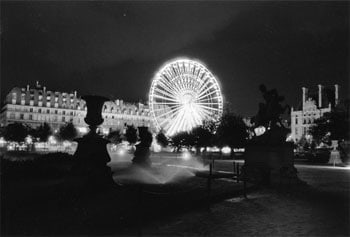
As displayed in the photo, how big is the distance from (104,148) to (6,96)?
388 ft

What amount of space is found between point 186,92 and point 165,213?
50413 mm

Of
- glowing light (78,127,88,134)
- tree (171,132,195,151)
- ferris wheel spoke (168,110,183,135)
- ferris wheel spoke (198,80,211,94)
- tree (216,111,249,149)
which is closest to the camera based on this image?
ferris wheel spoke (198,80,211,94)

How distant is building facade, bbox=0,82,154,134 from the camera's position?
11206 centimetres

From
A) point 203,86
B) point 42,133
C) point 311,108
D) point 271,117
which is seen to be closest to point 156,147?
point 42,133

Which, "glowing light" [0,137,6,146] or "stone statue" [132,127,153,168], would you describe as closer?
"stone statue" [132,127,153,168]

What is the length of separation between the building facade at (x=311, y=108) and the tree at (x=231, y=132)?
45.4m

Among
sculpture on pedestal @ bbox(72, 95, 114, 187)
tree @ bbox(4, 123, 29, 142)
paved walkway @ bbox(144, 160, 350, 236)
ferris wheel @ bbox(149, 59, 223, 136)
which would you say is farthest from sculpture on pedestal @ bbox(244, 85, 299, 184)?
tree @ bbox(4, 123, 29, 142)

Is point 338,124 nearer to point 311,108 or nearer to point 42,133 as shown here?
point 311,108

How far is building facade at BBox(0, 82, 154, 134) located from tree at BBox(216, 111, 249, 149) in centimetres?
5125

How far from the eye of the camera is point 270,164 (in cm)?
1880

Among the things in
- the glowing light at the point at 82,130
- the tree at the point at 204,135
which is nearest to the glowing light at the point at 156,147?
the tree at the point at 204,135

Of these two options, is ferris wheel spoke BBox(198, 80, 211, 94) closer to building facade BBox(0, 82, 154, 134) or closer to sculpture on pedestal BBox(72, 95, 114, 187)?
sculpture on pedestal BBox(72, 95, 114, 187)

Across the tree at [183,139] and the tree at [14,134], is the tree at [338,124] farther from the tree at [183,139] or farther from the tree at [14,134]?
the tree at [14,134]

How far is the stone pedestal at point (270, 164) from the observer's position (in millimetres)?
18062
